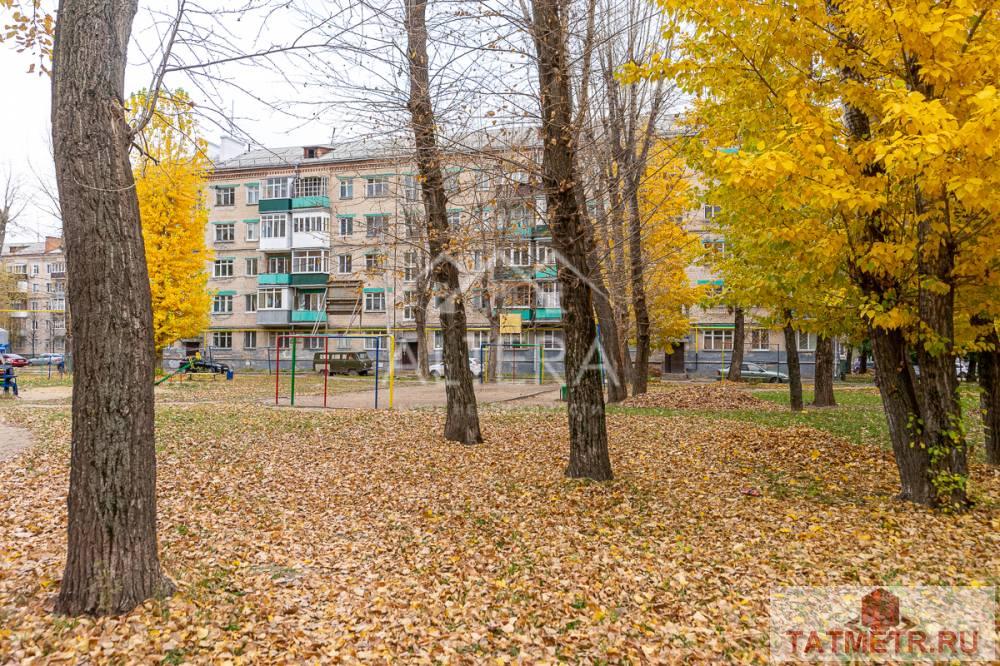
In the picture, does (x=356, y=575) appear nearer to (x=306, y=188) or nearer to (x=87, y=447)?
(x=87, y=447)

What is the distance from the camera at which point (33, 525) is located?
6504 millimetres

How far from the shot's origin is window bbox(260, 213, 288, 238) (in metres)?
46.2

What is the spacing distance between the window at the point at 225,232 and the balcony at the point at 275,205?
385cm

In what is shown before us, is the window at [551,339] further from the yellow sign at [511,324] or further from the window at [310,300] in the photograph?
the window at [310,300]

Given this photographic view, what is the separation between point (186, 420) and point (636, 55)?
11921 millimetres

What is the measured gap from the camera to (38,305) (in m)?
70.1

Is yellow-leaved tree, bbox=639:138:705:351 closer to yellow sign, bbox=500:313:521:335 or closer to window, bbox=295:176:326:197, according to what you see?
yellow sign, bbox=500:313:521:335

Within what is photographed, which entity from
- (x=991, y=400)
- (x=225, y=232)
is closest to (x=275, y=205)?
(x=225, y=232)

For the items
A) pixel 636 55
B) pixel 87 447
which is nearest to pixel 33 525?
pixel 87 447

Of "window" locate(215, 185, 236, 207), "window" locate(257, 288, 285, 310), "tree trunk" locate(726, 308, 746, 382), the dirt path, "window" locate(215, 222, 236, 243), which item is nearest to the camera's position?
the dirt path

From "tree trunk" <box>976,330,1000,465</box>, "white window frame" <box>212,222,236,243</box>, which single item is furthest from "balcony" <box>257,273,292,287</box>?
"tree trunk" <box>976,330,1000,465</box>

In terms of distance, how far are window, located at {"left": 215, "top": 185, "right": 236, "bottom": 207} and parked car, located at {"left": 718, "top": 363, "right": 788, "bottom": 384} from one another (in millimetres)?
34896

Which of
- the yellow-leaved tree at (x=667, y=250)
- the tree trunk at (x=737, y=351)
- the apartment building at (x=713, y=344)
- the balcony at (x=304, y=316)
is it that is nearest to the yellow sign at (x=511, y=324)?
the yellow-leaved tree at (x=667, y=250)

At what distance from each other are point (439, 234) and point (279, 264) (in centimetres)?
4052
